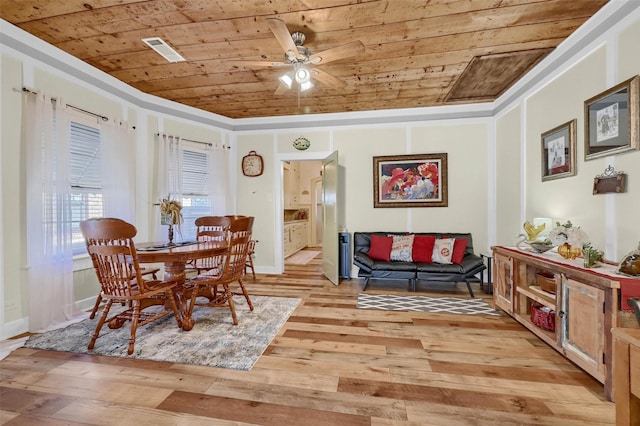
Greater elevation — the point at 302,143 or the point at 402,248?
the point at 302,143

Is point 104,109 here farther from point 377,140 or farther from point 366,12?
point 377,140

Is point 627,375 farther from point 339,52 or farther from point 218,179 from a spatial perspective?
point 218,179

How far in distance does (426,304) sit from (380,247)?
112 cm

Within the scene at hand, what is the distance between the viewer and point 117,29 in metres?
2.46

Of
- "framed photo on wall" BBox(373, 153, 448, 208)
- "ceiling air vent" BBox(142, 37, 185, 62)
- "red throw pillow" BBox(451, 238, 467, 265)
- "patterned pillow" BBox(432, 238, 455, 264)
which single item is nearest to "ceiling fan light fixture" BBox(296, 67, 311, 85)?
"ceiling air vent" BBox(142, 37, 185, 62)

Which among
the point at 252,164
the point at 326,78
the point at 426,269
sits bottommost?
the point at 426,269

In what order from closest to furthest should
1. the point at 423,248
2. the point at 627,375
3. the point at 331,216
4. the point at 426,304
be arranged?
the point at 627,375 → the point at 426,304 → the point at 423,248 → the point at 331,216

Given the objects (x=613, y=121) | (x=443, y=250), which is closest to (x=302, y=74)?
(x=613, y=121)

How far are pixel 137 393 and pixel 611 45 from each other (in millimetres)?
4267

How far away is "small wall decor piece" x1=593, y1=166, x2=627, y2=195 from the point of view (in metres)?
1.97

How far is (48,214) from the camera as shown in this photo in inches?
105

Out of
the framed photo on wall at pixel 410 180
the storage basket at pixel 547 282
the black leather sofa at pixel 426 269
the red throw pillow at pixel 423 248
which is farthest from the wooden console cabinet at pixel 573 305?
the framed photo on wall at pixel 410 180

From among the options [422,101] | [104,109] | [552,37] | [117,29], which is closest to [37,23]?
[117,29]

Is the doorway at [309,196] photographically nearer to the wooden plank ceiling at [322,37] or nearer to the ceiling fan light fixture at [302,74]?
the wooden plank ceiling at [322,37]
